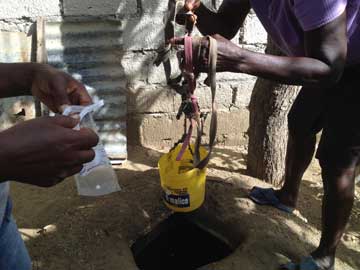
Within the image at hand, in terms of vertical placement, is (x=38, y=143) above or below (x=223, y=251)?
above

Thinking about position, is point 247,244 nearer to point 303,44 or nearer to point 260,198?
point 260,198

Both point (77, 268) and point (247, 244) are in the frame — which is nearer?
point (77, 268)

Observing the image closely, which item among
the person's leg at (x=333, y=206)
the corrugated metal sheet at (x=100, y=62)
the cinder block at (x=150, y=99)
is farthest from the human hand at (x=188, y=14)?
the cinder block at (x=150, y=99)

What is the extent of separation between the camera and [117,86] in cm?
377

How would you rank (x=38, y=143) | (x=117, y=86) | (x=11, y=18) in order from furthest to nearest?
(x=117, y=86)
(x=11, y=18)
(x=38, y=143)

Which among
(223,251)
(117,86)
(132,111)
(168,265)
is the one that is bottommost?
(168,265)

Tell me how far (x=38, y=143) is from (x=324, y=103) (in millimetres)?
1883

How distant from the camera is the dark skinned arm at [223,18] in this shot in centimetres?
262

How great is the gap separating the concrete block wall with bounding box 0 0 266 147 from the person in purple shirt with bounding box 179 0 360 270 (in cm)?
104

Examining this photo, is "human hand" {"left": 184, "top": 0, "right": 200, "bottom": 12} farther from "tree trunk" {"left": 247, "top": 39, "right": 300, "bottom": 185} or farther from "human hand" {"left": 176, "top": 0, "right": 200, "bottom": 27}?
"tree trunk" {"left": 247, "top": 39, "right": 300, "bottom": 185}

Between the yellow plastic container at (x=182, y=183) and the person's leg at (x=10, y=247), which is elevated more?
the person's leg at (x=10, y=247)

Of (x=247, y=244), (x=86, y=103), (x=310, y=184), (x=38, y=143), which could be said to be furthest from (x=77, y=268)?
(x=310, y=184)

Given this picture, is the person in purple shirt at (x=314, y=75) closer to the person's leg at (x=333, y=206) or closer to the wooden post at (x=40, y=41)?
the person's leg at (x=333, y=206)

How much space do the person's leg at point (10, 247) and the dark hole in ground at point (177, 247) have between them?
1.12m
